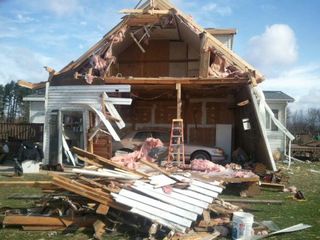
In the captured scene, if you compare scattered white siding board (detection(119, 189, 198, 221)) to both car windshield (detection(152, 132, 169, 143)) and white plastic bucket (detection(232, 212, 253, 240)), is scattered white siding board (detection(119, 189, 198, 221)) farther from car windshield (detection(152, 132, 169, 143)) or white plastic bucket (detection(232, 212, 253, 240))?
car windshield (detection(152, 132, 169, 143))

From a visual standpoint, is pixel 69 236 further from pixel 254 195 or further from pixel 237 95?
pixel 237 95

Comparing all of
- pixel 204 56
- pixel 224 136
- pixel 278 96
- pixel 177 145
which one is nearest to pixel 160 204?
pixel 177 145

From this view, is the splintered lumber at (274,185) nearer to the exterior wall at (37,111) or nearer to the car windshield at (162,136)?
the car windshield at (162,136)

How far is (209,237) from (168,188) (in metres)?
1.52

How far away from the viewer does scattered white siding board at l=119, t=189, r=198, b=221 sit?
7.09 m

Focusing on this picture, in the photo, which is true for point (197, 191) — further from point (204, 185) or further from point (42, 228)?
point (42, 228)

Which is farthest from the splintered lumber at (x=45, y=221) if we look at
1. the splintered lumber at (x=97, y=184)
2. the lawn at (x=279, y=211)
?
the splintered lumber at (x=97, y=184)

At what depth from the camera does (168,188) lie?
8062 mm

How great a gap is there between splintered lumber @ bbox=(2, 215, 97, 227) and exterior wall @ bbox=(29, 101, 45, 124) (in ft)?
67.3

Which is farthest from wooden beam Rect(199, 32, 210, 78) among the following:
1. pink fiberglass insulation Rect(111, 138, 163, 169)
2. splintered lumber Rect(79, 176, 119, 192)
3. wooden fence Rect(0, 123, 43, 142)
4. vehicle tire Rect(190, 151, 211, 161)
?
wooden fence Rect(0, 123, 43, 142)

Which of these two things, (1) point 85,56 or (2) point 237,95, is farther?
(2) point 237,95

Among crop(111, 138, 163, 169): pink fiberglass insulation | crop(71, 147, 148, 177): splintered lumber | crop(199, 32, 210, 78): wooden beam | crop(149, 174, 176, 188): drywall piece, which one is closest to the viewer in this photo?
crop(149, 174, 176, 188): drywall piece

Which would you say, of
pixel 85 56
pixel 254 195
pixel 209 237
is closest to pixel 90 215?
pixel 209 237

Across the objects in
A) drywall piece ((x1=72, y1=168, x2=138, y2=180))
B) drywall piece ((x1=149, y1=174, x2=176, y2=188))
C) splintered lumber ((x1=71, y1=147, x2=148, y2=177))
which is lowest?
drywall piece ((x1=149, y1=174, x2=176, y2=188))
